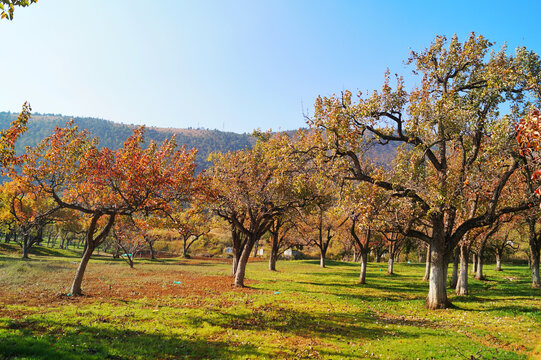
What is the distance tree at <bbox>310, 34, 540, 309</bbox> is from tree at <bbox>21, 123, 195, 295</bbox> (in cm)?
1150

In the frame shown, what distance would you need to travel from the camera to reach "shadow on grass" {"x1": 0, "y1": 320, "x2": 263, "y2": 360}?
10.4m

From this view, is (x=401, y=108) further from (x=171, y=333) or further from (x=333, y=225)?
(x=333, y=225)

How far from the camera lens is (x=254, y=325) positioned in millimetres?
16250

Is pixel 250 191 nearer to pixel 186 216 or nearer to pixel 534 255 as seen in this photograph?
pixel 186 216

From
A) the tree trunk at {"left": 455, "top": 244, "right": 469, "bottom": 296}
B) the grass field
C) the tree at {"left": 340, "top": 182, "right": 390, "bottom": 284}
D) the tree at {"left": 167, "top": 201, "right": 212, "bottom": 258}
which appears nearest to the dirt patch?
the grass field

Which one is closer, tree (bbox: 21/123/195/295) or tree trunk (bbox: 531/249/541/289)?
tree (bbox: 21/123/195/295)

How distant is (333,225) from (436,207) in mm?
50301

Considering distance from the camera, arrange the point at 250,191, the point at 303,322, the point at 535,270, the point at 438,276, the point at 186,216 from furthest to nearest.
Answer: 1. the point at 535,270
2. the point at 186,216
3. the point at 250,191
4. the point at 438,276
5. the point at 303,322

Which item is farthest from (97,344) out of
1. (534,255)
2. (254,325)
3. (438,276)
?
(534,255)

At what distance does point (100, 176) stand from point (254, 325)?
1480 centimetres

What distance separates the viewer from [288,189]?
95.7 feet

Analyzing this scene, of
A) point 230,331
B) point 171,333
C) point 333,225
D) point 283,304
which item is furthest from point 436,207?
point 333,225

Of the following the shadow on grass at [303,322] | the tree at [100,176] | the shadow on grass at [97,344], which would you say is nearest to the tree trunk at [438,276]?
the shadow on grass at [303,322]

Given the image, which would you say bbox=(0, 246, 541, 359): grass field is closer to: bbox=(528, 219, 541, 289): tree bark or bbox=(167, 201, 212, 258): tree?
bbox=(167, 201, 212, 258): tree
